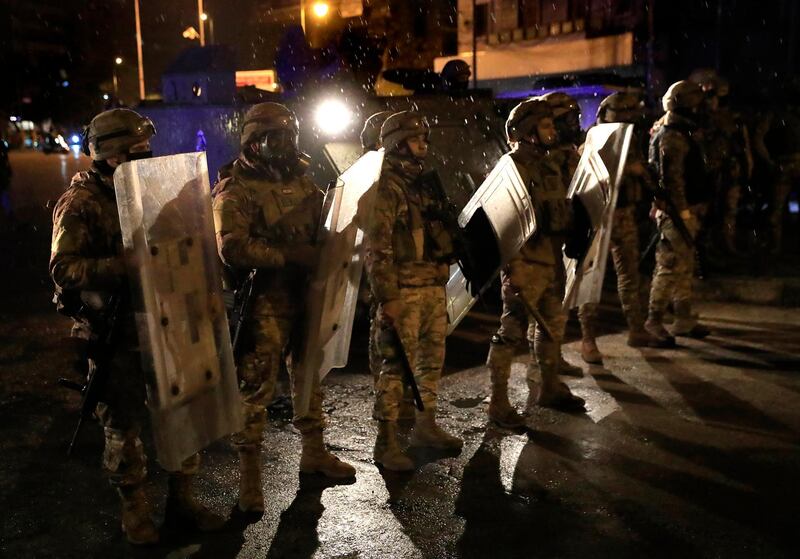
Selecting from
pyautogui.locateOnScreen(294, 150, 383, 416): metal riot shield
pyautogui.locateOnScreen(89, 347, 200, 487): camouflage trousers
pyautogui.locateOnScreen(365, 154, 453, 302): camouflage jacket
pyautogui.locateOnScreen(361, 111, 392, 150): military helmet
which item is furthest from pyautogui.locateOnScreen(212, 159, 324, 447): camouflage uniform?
pyautogui.locateOnScreen(361, 111, 392, 150): military helmet

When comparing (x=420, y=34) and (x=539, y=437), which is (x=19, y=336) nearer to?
(x=539, y=437)

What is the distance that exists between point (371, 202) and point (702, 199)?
435 cm

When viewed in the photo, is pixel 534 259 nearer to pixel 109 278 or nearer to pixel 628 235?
pixel 628 235

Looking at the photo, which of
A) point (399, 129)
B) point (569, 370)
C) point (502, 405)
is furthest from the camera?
point (569, 370)

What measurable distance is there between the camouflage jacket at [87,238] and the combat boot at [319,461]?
1.60 meters

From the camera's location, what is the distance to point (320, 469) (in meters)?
4.78

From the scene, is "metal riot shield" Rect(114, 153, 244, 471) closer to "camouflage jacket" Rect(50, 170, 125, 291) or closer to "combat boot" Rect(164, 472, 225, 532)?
"camouflage jacket" Rect(50, 170, 125, 291)

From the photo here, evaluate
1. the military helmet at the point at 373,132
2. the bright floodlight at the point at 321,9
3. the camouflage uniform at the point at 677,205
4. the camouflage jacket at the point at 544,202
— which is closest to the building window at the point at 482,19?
the bright floodlight at the point at 321,9

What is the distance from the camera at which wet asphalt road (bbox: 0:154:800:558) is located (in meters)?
4.00

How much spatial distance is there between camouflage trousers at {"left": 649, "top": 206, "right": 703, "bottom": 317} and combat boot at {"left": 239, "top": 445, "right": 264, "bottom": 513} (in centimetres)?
448

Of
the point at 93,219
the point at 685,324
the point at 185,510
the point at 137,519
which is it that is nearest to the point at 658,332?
the point at 685,324

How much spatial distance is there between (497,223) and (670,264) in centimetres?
289

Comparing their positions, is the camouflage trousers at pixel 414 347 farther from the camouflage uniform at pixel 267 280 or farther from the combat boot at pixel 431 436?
the camouflage uniform at pixel 267 280

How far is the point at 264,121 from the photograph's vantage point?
4250mm
